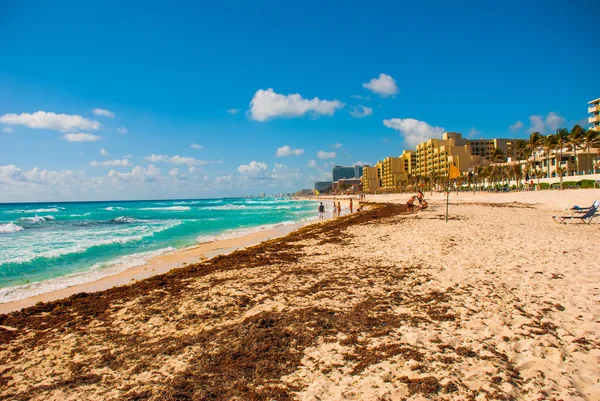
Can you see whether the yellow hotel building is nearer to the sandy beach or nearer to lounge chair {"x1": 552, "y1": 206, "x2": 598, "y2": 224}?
lounge chair {"x1": 552, "y1": 206, "x2": 598, "y2": 224}

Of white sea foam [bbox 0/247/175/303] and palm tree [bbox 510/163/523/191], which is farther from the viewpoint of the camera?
palm tree [bbox 510/163/523/191]

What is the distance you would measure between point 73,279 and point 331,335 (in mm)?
9632

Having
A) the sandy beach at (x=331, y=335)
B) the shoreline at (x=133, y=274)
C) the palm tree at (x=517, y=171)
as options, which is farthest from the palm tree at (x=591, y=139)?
the shoreline at (x=133, y=274)

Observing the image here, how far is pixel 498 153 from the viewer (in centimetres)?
6956

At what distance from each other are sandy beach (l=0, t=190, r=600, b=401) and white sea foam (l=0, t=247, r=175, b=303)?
2535mm

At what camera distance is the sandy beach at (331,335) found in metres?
3.39

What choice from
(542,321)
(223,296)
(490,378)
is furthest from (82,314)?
(542,321)

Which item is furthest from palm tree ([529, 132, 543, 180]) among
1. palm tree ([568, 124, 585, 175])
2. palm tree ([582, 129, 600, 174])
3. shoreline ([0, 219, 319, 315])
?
shoreline ([0, 219, 319, 315])

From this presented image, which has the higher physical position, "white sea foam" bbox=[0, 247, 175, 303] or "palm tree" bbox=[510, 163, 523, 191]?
"palm tree" bbox=[510, 163, 523, 191]

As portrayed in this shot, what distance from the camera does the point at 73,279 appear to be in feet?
33.9

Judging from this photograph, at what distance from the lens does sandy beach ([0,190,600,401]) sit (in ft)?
11.1

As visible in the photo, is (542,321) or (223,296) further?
(223,296)

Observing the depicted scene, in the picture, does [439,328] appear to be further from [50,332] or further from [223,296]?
[50,332]

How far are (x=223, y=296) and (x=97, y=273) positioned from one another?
6.99m
